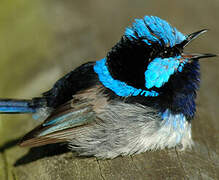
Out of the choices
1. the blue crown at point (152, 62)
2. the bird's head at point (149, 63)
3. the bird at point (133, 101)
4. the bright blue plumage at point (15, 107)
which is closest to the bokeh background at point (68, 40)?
the bright blue plumage at point (15, 107)

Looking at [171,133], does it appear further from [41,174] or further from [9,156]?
[9,156]

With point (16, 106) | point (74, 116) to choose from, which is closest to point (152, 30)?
point (74, 116)

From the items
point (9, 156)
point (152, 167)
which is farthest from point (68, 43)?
point (152, 167)

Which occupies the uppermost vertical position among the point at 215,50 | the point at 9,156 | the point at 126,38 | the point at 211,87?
the point at 126,38

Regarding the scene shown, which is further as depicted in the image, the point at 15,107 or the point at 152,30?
the point at 15,107

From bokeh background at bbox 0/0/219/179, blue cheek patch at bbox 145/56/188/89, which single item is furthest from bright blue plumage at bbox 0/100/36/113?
blue cheek patch at bbox 145/56/188/89

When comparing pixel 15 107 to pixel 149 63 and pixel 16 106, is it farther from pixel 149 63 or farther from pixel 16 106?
pixel 149 63
